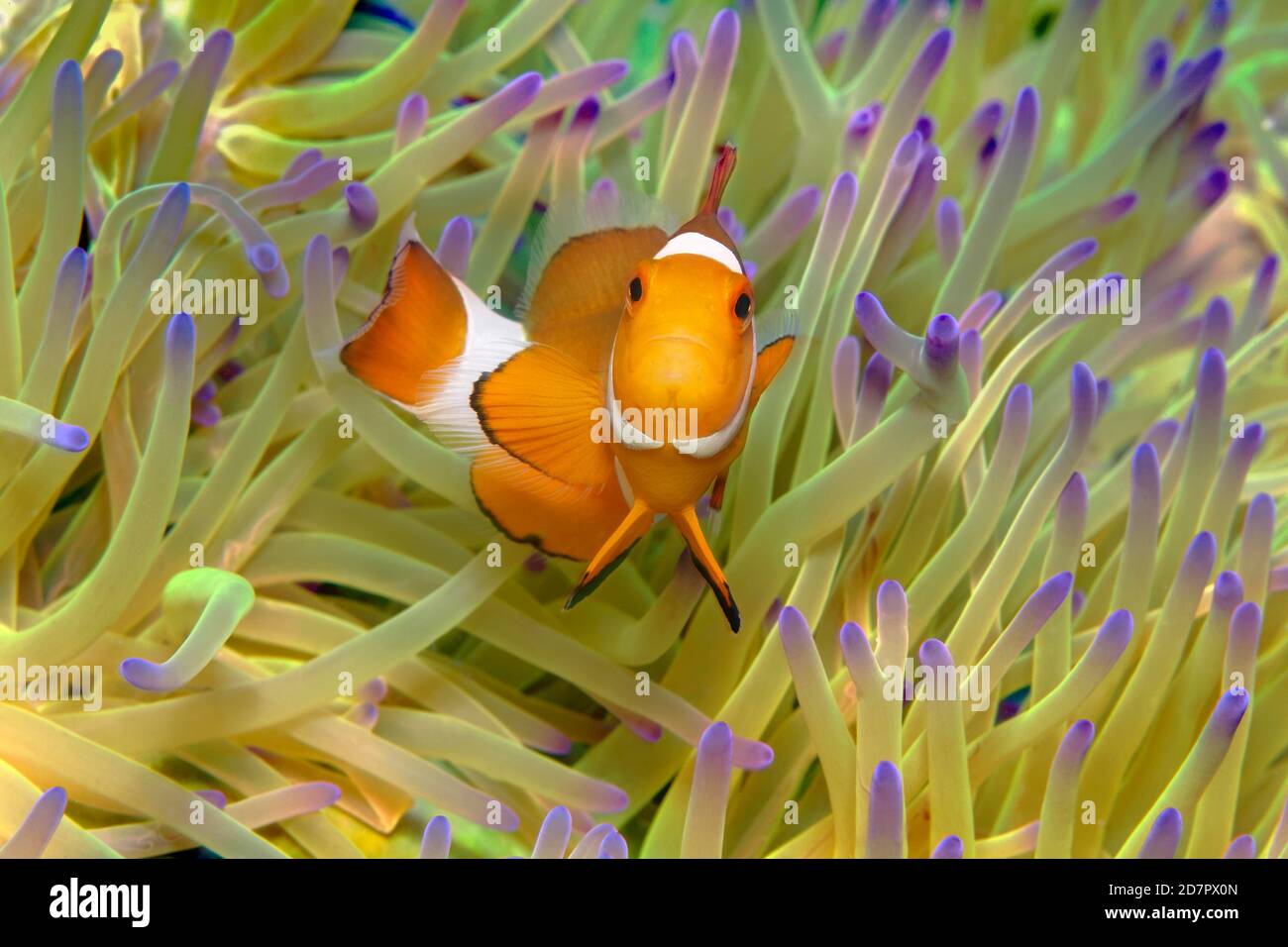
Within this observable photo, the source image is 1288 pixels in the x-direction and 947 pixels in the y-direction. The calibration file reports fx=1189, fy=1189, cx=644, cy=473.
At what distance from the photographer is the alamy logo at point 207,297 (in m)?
0.99

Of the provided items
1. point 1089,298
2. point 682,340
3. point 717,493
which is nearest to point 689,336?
point 682,340

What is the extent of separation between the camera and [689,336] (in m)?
0.71

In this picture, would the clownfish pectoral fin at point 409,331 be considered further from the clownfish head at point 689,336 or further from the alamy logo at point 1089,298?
the alamy logo at point 1089,298

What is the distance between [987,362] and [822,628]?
32 centimetres

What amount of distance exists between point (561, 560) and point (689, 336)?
0.36 metres

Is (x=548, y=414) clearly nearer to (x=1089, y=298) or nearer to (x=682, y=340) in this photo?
(x=682, y=340)

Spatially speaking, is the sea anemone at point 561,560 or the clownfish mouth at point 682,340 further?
the sea anemone at point 561,560

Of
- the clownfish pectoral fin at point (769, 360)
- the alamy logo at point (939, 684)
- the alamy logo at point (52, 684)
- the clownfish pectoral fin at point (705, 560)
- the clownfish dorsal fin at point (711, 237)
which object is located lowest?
the alamy logo at point (939, 684)

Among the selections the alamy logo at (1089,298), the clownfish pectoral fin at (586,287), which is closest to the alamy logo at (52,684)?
the clownfish pectoral fin at (586,287)
